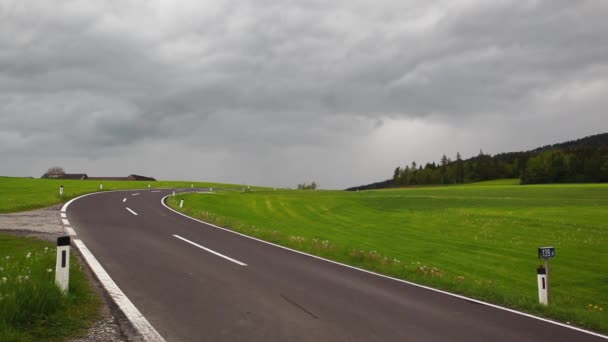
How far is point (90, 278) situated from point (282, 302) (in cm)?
392

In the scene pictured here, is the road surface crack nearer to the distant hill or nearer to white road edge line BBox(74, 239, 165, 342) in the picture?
white road edge line BBox(74, 239, 165, 342)

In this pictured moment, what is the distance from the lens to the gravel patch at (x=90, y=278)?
5.13m

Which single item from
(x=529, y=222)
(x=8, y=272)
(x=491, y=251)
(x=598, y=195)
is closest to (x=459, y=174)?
(x=598, y=195)

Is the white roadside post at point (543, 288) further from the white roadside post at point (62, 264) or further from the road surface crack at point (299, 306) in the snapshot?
the white roadside post at point (62, 264)

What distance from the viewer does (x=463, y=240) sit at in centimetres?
2333

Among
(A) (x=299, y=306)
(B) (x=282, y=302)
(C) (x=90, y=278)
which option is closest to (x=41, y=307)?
(C) (x=90, y=278)

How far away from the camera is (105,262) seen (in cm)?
967

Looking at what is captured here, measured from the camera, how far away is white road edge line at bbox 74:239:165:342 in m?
5.30

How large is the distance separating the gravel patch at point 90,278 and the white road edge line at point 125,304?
10cm

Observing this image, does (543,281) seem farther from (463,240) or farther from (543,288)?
(463,240)

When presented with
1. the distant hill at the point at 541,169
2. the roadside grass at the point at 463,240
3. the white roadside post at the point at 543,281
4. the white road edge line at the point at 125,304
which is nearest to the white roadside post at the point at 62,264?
the white road edge line at the point at 125,304

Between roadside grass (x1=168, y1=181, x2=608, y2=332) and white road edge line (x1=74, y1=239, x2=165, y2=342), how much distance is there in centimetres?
694

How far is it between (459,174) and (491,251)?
12493 centimetres

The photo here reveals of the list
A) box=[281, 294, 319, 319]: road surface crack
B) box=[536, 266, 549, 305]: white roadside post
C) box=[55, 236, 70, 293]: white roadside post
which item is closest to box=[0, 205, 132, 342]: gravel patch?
box=[55, 236, 70, 293]: white roadside post
